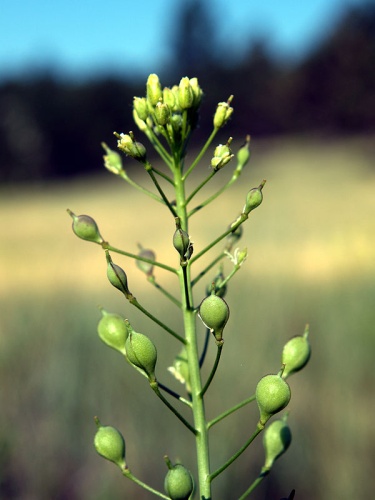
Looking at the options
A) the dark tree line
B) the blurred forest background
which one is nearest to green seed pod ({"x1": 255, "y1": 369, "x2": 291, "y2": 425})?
the blurred forest background

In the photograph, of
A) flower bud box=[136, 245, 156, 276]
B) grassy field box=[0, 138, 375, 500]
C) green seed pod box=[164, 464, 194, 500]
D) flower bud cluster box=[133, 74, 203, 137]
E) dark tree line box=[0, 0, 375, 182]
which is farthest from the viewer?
dark tree line box=[0, 0, 375, 182]

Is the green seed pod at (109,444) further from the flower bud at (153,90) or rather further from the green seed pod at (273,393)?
the flower bud at (153,90)

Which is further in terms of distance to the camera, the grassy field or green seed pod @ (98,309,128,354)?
the grassy field

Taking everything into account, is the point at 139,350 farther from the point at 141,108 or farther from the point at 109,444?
the point at 141,108

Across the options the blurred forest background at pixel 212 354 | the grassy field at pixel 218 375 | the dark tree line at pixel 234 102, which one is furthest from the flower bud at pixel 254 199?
the dark tree line at pixel 234 102

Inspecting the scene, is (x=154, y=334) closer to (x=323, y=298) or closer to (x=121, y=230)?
(x=323, y=298)

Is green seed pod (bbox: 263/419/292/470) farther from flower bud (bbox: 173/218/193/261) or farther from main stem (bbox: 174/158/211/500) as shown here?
flower bud (bbox: 173/218/193/261)

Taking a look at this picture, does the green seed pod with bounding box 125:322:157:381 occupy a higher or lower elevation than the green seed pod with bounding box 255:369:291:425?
lower
